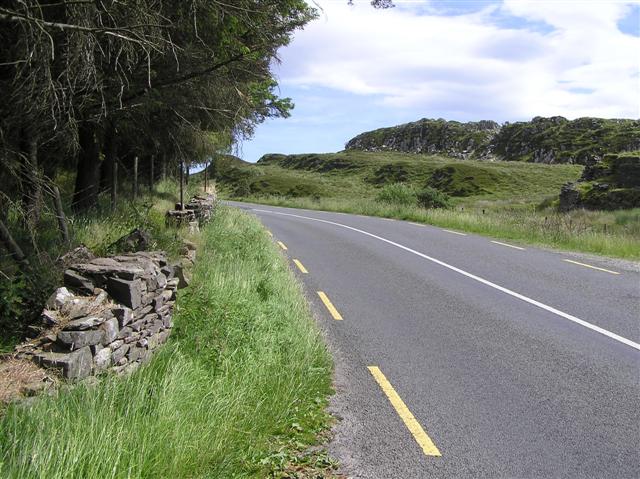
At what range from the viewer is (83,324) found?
4.67 metres

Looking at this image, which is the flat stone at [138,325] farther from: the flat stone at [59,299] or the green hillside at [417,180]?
the green hillside at [417,180]

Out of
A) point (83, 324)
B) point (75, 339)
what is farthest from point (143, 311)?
point (75, 339)

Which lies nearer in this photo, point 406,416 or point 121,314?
point 406,416

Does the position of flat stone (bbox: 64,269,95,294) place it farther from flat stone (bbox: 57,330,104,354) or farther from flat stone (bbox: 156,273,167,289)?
flat stone (bbox: 57,330,104,354)

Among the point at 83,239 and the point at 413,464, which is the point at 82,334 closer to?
the point at 413,464

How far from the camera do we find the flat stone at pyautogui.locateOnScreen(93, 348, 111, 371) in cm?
473

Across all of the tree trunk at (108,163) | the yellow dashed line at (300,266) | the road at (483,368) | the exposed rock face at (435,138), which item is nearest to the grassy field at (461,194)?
the tree trunk at (108,163)

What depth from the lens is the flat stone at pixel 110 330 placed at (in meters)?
4.89

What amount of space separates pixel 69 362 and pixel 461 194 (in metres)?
66.3

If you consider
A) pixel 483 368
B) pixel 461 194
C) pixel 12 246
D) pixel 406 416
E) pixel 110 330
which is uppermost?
pixel 461 194

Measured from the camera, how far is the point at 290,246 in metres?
17.3

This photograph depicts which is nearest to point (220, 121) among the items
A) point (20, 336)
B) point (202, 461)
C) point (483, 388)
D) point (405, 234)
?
point (20, 336)

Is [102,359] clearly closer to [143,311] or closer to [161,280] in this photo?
[143,311]

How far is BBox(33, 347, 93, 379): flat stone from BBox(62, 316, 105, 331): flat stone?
0.19 meters
